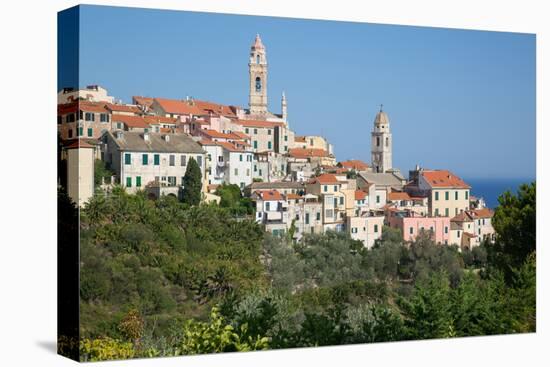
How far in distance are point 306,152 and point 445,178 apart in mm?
2029

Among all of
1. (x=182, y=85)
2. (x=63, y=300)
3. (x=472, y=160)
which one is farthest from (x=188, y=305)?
(x=472, y=160)

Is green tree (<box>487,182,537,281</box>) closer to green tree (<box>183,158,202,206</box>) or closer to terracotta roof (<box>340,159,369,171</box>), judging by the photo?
terracotta roof (<box>340,159,369,171</box>)

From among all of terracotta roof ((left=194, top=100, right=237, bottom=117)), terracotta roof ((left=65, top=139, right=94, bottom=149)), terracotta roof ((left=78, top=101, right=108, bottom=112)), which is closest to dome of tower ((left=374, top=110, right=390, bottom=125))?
terracotta roof ((left=194, top=100, right=237, bottom=117))

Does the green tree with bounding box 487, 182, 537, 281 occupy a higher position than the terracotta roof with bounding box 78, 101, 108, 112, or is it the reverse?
the terracotta roof with bounding box 78, 101, 108, 112

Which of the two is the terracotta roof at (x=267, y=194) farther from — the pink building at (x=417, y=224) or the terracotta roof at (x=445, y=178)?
the terracotta roof at (x=445, y=178)

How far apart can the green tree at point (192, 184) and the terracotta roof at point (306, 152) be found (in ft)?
4.36

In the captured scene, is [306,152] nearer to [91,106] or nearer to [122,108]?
[122,108]

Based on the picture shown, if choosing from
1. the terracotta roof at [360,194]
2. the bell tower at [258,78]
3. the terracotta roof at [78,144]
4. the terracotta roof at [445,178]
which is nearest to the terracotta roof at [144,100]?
the terracotta roof at [78,144]

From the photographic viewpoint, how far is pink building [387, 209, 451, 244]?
14422 mm

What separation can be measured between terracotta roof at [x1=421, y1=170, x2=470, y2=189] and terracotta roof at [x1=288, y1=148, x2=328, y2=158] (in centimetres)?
147

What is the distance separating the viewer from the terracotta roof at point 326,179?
14.3 metres

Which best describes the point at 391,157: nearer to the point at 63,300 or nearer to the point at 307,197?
the point at 307,197

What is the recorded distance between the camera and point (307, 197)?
46.6 ft

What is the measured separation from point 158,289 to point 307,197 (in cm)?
247
